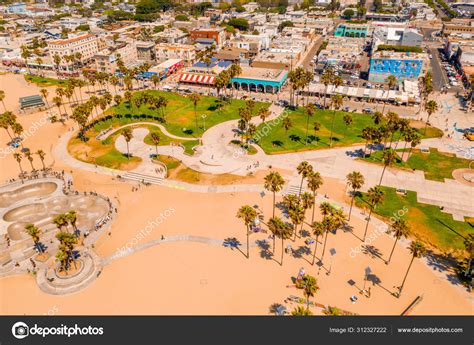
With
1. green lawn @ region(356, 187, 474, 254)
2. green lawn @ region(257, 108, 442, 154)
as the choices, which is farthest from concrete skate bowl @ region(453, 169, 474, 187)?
green lawn @ region(257, 108, 442, 154)

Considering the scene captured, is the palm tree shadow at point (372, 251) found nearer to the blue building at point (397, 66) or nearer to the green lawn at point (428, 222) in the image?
the green lawn at point (428, 222)

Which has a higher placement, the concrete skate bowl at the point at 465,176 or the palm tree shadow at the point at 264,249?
the concrete skate bowl at the point at 465,176

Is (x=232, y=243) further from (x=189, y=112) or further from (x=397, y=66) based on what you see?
(x=397, y=66)

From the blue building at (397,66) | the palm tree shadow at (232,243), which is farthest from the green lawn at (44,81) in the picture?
the blue building at (397,66)

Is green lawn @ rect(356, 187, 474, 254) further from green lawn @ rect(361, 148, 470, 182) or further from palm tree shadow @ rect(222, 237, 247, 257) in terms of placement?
A: palm tree shadow @ rect(222, 237, 247, 257)

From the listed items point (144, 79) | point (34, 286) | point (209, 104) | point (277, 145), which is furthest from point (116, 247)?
point (144, 79)

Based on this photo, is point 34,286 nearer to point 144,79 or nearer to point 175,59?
point 144,79
